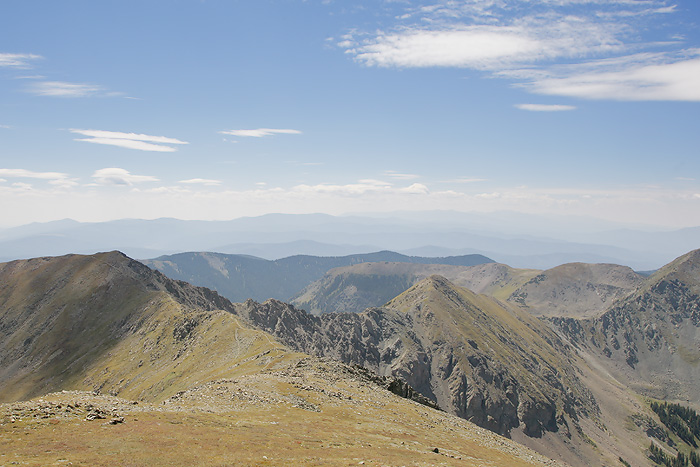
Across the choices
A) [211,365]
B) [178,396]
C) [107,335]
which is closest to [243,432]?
[178,396]

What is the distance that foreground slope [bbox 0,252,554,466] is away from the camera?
96.5 ft

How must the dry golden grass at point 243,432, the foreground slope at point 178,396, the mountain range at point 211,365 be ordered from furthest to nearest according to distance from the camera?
the mountain range at point 211,365 < the foreground slope at point 178,396 < the dry golden grass at point 243,432

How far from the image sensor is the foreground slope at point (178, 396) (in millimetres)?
29406

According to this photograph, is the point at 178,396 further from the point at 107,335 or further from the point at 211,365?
the point at 107,335

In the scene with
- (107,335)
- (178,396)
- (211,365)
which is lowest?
(107,335)

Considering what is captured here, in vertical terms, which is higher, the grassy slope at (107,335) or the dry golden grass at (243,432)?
the dry golden grass at (243,432)

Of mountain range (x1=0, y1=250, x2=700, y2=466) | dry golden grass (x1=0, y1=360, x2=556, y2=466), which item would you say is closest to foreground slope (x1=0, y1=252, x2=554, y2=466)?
dry golden grass (x1=0, y1=360, x2=556, y2=466)

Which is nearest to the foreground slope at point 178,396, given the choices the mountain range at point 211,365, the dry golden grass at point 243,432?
the dry golden grass at point 243,432

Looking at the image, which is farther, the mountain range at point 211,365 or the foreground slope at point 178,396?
the mountain range at point 211,365

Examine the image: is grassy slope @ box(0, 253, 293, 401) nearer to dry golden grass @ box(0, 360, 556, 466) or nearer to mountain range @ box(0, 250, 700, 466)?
mountain range @ box(0, 250, 700, 466)

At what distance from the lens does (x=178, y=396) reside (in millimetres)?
54438

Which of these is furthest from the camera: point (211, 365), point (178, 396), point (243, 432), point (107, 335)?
point (107, 335)

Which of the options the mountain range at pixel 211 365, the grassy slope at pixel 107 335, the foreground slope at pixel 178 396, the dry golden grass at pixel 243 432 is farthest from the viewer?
the grassy slope at pixel 107 335

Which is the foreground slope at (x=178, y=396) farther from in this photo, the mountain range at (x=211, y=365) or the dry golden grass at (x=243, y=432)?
the mountain range at (x=211, y=365)
